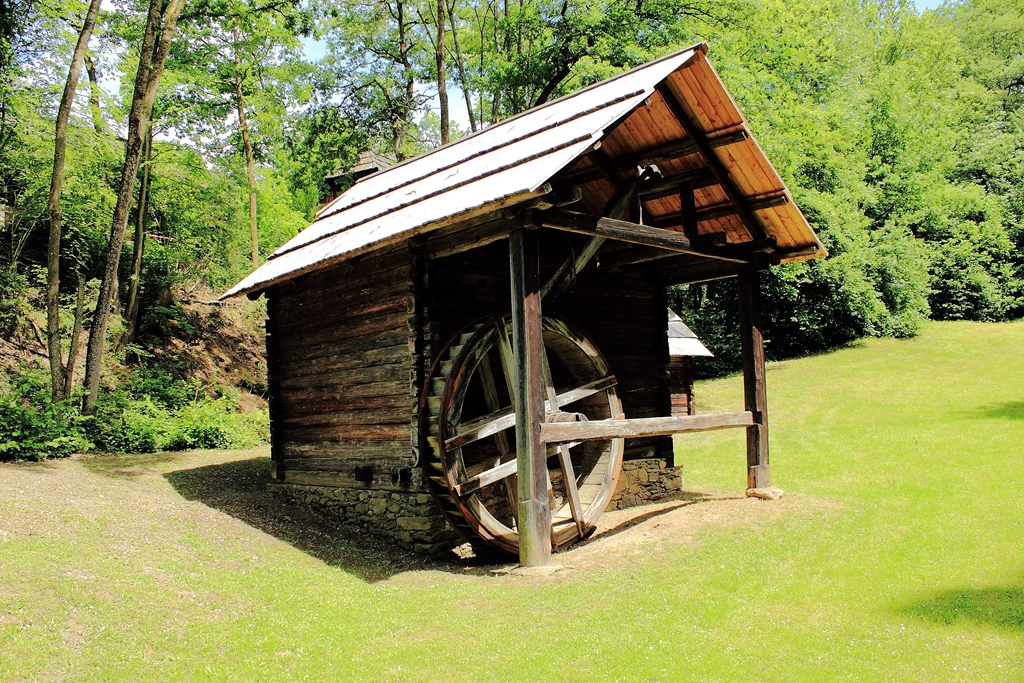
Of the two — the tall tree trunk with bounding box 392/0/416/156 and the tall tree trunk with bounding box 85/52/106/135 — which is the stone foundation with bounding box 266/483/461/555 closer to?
the tall tree trunk with bounding box 85/52/106/135

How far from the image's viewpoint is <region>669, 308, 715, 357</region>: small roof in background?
62.0ft

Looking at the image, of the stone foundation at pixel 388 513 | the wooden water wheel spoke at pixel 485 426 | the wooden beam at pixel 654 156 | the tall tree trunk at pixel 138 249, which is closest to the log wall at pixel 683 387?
the wooden beam at pixel 654 156

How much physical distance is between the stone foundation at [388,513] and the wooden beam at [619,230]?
3.66 metres

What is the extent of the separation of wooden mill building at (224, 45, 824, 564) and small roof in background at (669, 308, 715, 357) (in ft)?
22.7

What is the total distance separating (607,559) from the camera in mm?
7832

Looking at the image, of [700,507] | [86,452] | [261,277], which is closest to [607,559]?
[700,507]

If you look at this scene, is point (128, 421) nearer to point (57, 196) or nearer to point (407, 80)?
point (57, 196)

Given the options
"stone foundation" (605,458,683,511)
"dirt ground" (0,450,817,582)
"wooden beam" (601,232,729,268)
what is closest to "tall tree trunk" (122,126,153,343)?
"dirt ground" (0,450,817,582)

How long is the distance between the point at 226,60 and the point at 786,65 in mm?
18202

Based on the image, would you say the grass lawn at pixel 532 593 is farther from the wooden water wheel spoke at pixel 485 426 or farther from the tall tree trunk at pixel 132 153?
the tall tree trunk at pixel 132 153

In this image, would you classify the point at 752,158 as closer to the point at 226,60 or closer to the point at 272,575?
the point at 272,575

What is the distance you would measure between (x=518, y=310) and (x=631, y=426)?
2041 mm

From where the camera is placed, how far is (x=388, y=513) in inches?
375

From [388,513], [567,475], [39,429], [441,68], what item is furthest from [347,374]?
[441,68]
